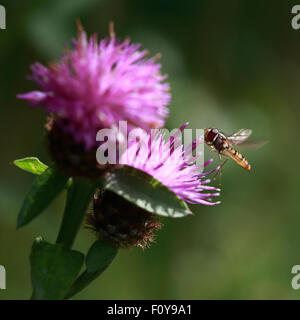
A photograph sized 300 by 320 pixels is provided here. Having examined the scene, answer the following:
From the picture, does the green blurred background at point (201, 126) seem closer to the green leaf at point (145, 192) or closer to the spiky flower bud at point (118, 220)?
the spiky flower bud at point (118, 220)

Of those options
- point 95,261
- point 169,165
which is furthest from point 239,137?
point 95,261

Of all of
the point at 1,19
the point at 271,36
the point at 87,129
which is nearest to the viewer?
the point at 87,129

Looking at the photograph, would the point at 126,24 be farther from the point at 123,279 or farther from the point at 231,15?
the point at 123,279

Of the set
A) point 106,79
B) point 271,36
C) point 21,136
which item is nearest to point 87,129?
point 106,79

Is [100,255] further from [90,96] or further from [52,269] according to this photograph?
[90,96]

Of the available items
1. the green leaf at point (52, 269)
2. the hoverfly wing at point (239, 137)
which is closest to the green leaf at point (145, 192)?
the green leaf at point (52, 269)
